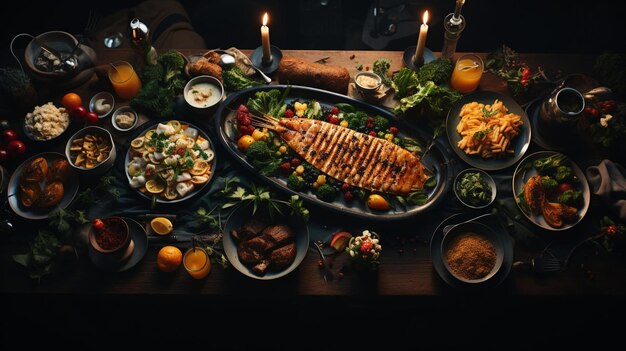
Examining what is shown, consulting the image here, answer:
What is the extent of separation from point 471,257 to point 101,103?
13.2ft

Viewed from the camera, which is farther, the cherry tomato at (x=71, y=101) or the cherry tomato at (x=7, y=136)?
the cherry tomato at (x=71, y=101)

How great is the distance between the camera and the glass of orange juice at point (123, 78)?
15.4ft

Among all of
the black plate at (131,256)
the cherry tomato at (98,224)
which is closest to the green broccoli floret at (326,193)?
the black plate at (131,256)

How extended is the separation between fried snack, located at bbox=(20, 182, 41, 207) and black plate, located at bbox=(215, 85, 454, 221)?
5.81 feet

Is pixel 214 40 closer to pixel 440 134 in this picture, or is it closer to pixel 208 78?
pixel 208 78

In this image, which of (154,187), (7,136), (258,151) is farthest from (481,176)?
(7,136)

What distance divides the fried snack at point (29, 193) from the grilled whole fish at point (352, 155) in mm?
2140

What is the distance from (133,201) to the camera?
4.39m

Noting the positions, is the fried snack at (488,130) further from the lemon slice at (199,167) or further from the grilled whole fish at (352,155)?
the lemon slice at (199,167)

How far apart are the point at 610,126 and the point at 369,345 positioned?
10.8ft

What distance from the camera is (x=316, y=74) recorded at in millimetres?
4793

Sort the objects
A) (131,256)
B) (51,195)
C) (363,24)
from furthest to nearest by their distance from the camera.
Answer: (363,24), (51,195), (131,256)

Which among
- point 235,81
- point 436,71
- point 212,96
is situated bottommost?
point 212,96

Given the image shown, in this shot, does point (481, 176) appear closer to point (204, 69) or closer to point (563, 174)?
point (563, 174)
